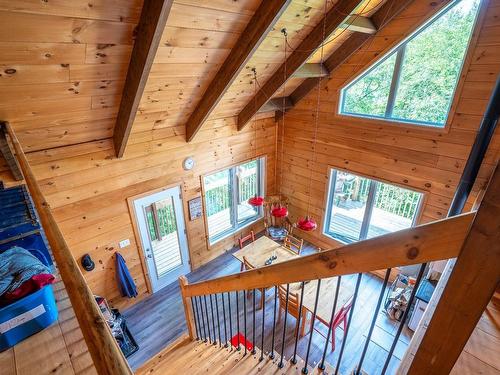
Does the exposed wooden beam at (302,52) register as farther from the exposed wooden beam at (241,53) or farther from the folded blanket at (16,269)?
the folded blanket at (16,269)

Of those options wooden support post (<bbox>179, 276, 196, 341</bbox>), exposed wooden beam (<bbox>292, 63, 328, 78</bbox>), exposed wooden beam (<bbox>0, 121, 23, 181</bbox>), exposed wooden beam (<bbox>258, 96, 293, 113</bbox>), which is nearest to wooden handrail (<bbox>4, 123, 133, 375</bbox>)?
exposed wooden beam (<bbox>0, 121, 23, 181</bbox>)

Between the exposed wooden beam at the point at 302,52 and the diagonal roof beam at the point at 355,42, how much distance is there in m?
1.06

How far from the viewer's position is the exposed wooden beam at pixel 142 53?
1.94 m

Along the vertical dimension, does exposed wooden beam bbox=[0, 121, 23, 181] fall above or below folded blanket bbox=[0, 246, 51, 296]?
above

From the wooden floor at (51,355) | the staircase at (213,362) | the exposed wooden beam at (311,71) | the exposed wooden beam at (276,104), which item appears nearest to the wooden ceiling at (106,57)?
the exposed wooden beam at (311,71)

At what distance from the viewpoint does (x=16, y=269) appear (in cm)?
165

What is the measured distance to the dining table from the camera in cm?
362

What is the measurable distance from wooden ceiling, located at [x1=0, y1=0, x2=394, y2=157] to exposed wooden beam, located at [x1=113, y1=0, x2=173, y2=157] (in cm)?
4

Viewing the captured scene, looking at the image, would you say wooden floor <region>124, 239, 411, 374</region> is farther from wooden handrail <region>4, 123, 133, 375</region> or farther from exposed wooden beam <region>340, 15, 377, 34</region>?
exposed wooden beam <region>340, 15, 377, 34</region>

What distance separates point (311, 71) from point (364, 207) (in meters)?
2.66

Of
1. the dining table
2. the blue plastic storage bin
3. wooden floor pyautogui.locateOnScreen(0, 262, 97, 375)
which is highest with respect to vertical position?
the blue plastic storage bin

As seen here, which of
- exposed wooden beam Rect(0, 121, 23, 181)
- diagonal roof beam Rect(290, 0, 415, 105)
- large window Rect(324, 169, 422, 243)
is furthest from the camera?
large window Rect(324, 169, 422, 243)

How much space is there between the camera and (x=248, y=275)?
179 cm

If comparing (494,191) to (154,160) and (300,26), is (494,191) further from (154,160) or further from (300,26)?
(154,160)
